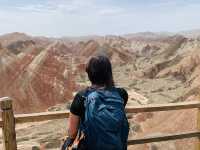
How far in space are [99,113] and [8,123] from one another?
3.89 feet

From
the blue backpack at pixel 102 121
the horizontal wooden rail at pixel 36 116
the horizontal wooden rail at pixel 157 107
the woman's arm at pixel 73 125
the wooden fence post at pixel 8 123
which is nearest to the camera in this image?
the blue backpack at pixel 102 121

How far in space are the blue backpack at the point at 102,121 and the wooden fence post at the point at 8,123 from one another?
0.99m

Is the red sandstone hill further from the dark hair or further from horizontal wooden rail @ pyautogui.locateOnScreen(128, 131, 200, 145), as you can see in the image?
the dark hair

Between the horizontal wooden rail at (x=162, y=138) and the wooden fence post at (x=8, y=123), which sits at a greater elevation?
the wooden fence post at (x=8, y=123)

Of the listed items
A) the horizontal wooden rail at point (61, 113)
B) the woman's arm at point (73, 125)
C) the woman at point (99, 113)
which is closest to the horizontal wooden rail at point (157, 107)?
the horizontal wooden rail at point (61, 113)

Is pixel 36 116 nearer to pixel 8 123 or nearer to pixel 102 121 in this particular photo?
pixel 8 123

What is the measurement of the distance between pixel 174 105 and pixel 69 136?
1773 mm

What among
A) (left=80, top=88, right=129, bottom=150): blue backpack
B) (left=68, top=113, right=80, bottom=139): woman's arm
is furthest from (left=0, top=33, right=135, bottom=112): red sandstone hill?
(left=80, top=88, right=129, bottom=150): blue backpack

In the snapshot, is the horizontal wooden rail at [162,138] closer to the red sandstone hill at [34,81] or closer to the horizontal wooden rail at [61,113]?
the horizontal wooden rail at [61,113]

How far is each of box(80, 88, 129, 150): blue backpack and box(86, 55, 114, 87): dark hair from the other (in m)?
0.09

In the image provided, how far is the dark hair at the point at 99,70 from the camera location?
3.30 meters

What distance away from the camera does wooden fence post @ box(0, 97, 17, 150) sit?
13.0 ft

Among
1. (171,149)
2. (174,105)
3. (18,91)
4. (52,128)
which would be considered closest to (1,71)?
(18,91)

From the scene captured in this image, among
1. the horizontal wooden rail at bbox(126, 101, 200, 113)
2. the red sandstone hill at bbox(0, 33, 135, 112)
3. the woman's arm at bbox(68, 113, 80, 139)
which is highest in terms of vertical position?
the woman's arm at bbox(68, 113, 80, 139)
